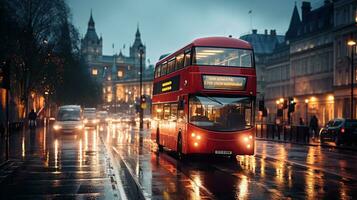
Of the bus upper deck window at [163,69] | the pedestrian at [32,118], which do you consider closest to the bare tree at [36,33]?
the pedestrian at [32,118]

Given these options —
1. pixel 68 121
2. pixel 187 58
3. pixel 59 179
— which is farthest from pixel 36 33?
pixel 59 179

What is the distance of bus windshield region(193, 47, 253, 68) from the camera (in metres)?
20.6

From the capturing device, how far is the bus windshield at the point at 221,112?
20.5m

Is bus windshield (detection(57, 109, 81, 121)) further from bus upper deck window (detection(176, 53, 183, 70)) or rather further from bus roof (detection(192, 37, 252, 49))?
bus roof (detection(192, 37, 252, 49))

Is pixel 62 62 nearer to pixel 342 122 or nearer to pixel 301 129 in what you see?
pixel 301 129

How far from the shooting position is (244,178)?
1614cm

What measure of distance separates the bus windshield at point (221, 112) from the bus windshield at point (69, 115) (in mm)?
27460

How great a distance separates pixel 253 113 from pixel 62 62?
154 feet

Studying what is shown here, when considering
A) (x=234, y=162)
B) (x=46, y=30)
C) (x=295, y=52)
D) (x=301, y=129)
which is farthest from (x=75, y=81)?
(x=234, y=162)

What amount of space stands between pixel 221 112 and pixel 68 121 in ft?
91.8

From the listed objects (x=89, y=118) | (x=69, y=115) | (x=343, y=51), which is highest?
(x=343, y=51)

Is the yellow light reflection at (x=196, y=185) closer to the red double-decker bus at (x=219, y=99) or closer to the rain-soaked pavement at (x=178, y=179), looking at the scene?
the rain-soaked pavement at (x=178, y=179)

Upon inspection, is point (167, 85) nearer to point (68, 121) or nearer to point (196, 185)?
point (196, 185)

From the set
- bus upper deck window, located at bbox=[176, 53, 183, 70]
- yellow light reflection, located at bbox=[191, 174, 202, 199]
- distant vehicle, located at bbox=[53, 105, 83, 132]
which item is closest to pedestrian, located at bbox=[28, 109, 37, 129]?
distant vehicle, located at bbox=[53, 105, 83, 132]
